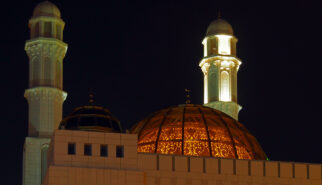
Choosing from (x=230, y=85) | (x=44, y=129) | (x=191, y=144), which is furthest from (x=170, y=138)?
(x=230, y=85)

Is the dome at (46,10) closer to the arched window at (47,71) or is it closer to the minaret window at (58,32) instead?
the minaret window at (58,32)

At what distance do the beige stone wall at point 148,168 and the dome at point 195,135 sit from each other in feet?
10.3

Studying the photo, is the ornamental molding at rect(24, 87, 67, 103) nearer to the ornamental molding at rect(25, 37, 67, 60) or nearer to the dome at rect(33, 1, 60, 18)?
the ornamental molding at rect(25, 37, 67, 60)

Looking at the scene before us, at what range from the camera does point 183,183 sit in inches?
2092

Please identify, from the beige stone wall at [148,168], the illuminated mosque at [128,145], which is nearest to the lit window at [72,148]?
the illuminated mosque at [128,145]

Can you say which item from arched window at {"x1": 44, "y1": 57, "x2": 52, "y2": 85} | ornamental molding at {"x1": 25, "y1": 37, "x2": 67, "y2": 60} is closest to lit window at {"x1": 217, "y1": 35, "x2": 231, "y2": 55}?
ornamental molding at {"x1": 25, "y1": 37, "x2": 67, "y2": 60}

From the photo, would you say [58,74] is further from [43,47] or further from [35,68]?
[43,47]

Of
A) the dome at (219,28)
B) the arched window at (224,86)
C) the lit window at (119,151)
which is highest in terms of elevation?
the dome at (219,28)

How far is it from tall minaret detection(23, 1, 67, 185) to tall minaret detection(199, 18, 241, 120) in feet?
38.6

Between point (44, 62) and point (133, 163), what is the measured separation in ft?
71.8

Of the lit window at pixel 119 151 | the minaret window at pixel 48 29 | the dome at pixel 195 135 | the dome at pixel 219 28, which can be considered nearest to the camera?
the lit window at pixel 119 151

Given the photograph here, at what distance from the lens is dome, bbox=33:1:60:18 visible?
7350cm

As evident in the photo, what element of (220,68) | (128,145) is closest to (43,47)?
(220,68)

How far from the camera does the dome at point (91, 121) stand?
5416cm
